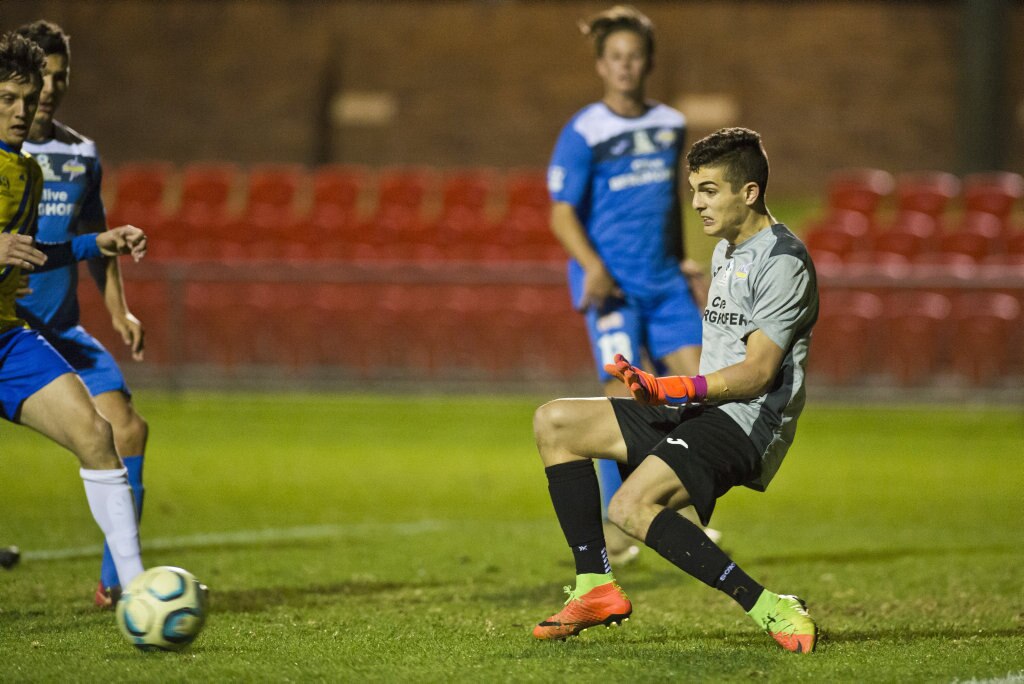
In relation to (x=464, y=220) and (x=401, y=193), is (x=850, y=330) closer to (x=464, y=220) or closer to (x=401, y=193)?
(x=464, y=220)

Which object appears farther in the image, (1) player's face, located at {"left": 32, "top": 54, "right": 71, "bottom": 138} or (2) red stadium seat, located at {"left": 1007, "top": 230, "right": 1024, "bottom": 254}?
(2) red stadium seat, located at {"left": 1007, "top": 230, "right": 1024, "bottom": 254}

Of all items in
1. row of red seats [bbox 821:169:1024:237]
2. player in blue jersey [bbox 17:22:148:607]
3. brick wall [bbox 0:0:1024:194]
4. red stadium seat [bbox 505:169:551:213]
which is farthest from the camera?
brick wall [bbox 0:0:1024:194]

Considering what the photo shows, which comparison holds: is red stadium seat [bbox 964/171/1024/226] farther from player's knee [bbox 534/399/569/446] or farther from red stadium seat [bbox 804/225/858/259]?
player's knee [bbox 534/399/569/446]

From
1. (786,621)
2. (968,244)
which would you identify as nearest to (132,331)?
(786,621)

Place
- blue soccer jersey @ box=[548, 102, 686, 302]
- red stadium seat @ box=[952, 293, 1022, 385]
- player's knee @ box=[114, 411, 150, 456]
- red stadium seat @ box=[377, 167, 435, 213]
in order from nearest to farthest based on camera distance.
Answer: player's knee @ box=[114, 411, 150, 456], blue soccer jersey @ box=[548, 102, 686, 302], red stadium seat @ box=[952, 293, 1022, 385], red stadium seat @ box=[377, 167, 435, 213]

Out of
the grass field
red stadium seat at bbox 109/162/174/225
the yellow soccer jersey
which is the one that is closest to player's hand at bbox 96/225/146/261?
the yellow soccer jersey

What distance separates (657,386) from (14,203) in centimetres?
242

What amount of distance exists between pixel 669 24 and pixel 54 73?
20127mm

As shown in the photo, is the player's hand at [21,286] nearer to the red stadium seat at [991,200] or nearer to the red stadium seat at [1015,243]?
the red stadium seat at [1015,243]

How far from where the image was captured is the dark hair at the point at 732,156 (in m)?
4.75

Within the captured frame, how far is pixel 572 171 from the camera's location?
6.92 metres

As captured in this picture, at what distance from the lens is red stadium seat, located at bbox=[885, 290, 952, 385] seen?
524 inches

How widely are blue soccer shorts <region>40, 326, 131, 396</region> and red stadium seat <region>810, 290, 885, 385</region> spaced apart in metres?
9.05

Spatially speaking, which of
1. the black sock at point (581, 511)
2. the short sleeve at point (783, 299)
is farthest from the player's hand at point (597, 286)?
the short sleeve at point (783, 299)
